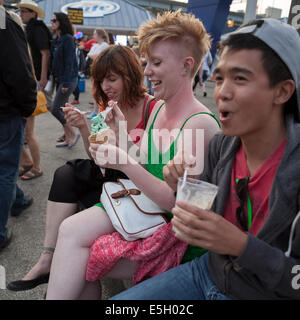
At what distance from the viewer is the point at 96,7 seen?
21.3 meters

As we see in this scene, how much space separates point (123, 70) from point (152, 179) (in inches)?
47.5

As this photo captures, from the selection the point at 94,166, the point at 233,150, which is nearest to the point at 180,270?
the point at 233,150

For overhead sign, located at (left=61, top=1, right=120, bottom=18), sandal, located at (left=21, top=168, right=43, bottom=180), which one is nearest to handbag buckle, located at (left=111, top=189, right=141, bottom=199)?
sandal, located at (left=21, top=168, right=43, bottom=180)

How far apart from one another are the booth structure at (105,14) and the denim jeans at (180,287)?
70.5ft

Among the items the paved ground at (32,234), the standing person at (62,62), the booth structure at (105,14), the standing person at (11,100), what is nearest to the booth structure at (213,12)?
the standing person at (62,62)

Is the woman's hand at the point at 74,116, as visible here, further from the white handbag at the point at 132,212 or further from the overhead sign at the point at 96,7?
the overhead sign at the point at 96,7

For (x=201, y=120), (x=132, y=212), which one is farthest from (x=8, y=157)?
(x=201, y=120)

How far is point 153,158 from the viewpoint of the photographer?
5.45 feet

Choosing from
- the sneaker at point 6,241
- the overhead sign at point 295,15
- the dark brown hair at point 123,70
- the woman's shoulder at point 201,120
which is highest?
the overhead sign at point 295,15

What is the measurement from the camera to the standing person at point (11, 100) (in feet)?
6.51

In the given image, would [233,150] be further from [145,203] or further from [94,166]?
[94,166]

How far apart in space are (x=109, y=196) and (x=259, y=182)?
2.66ft

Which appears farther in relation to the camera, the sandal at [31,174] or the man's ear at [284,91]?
the sandal at [31,174]
